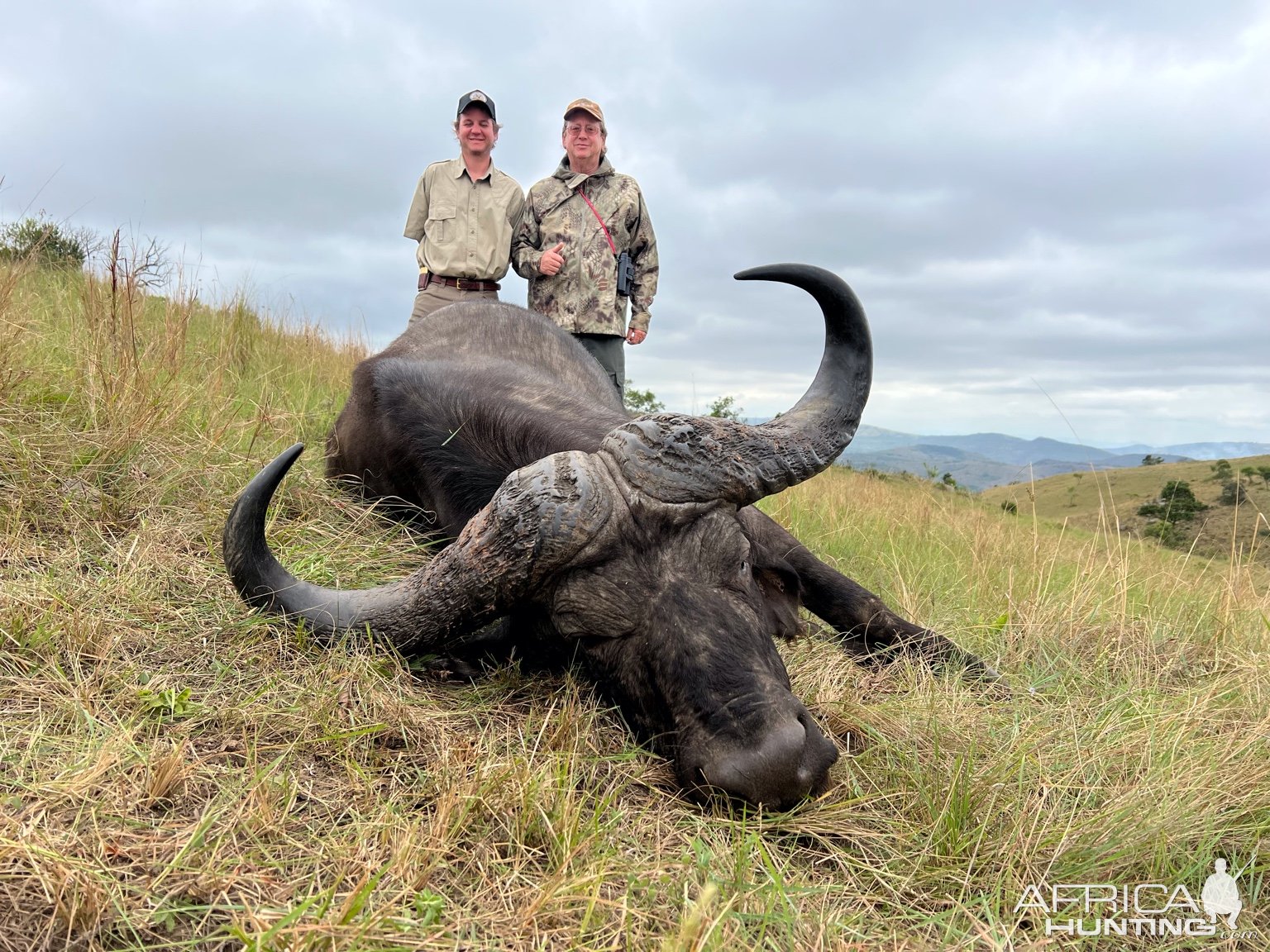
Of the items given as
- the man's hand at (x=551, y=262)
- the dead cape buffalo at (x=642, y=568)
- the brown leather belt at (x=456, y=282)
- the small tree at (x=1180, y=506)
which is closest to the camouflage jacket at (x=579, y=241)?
the man's hand at (x=551, y=262)

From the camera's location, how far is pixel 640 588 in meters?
2.98

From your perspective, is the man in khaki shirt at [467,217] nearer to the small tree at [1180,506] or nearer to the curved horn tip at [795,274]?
the curved horn tip at [795,274]

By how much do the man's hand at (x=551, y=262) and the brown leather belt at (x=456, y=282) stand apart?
2.10 feet

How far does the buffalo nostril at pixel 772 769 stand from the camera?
2572mm

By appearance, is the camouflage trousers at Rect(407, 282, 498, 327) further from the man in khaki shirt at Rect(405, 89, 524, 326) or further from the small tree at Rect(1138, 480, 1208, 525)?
the small tree at Rect(1138, 480, 1208, 525)

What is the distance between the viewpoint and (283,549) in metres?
4.40

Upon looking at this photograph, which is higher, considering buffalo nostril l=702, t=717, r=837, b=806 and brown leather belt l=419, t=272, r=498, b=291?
brown leather belt l=419, t=272, r=498, b=291

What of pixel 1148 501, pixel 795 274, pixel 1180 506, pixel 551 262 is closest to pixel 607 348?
pixel 551 262

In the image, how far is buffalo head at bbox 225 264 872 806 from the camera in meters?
2.74

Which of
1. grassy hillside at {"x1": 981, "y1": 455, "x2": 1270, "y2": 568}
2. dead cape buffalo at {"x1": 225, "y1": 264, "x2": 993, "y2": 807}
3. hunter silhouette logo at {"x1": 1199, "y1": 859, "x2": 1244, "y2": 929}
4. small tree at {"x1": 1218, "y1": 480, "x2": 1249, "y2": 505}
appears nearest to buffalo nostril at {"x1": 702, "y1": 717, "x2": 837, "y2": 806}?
dead cape buffalo at {"x1": 225, "y1": 264, "x2": 993, "y2": 807}

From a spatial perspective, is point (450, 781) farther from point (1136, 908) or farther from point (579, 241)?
point (579, 241)

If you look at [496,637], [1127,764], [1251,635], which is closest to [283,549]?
[496,637]

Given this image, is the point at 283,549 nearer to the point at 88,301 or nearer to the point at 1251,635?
the point at 88,301

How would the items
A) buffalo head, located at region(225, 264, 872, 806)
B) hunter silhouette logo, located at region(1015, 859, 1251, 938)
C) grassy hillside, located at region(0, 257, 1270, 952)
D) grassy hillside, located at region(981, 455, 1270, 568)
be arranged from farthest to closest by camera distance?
grassy hillside, located at region(981, 455, 1270, 568)
buffalo head, located at region(225, 264, 872, 806)
hunter silhouette logo, located at region(1015, 859, 1251, 938)
grassy hillside, located at region(0, 257, 1270, 952)
